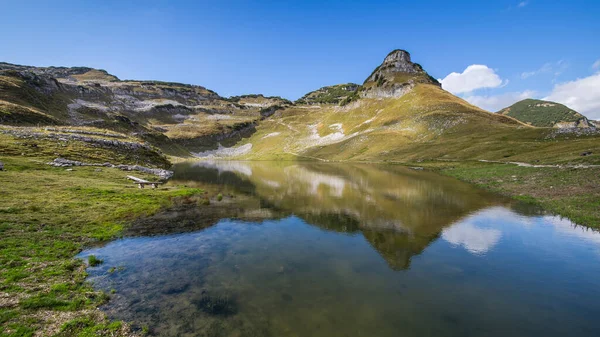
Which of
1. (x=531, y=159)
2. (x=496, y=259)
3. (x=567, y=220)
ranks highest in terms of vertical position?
(x=531, y=159)

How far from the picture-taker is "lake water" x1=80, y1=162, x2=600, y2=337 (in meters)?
13.7

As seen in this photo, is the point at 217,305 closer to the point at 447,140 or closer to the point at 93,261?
the point at 93,261

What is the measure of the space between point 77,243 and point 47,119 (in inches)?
5270

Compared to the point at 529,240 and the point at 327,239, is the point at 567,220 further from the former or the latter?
the point at 327,239

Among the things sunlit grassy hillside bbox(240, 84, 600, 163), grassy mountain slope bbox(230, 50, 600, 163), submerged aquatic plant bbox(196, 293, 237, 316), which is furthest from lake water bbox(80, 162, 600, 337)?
sunlit grassy hillside bbox(240, 84, 600, 163)

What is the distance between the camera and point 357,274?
19.6 meters

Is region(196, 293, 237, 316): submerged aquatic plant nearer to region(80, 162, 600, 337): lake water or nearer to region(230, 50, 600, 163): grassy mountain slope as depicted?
region(80, 162, 600, 337): lake water

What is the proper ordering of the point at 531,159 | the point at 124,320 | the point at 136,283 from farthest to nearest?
the point at 531,159
the point at 136,283
the point at 124,320

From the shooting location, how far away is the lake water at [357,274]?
541 inches

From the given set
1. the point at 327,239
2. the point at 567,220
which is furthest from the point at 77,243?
the point at 567,220

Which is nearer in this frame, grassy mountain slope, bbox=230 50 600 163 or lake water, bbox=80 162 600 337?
lake water, bbox=80 162 600 337

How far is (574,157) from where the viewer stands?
5934cm

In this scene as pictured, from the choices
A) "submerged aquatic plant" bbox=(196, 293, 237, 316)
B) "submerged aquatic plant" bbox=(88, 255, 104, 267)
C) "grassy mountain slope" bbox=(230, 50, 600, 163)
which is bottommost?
"submerged aquatic plant" bbox=(88, 255, 104, 267)

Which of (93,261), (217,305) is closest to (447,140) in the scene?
(217,305)
